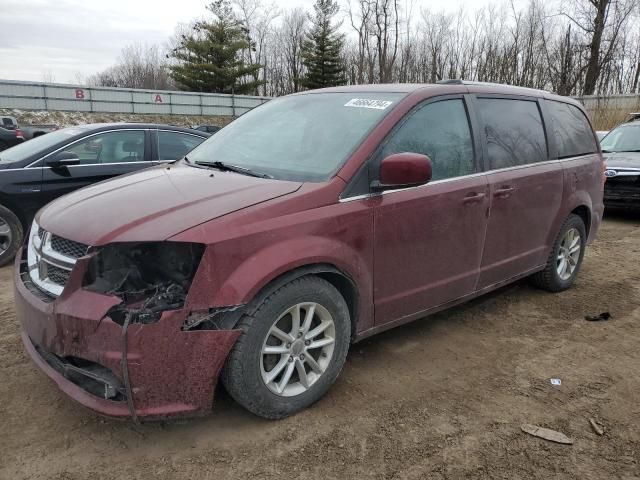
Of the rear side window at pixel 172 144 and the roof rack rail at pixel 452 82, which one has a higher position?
the roof rack rail at pixel 452 82

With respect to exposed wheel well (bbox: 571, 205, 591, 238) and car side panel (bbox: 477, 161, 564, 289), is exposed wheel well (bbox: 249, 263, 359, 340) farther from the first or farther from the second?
exposed wheel well (bbox: 571, 205, 591, 238)

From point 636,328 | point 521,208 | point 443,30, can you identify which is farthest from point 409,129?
point 443,30

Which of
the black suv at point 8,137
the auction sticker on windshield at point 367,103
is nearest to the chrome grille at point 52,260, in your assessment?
the auction sticker on windshield at point 367,103

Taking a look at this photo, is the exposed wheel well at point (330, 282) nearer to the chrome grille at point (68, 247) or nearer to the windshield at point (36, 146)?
the chrome grille at point (68, 247)

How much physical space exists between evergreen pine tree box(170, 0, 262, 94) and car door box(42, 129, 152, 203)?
38.2 m

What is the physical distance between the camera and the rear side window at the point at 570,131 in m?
4.52

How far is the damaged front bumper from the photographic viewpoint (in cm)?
229

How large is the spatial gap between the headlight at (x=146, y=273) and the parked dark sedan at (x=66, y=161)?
3.70m

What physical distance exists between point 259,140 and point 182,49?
4593cm

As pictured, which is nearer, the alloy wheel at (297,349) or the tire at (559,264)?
the alloy wheel at (297,349)

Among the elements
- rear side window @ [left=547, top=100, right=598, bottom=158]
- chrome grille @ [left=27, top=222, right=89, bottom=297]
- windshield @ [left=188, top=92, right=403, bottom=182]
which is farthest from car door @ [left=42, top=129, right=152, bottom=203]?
rear side window @ [left=547, top=100, right=598, bottom=158]

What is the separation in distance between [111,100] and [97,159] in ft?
94.0

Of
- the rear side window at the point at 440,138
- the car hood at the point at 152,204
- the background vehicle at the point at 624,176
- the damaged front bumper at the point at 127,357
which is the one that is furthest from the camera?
the background vehicle at the point at 624,176

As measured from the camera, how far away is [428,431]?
270 centimetres
